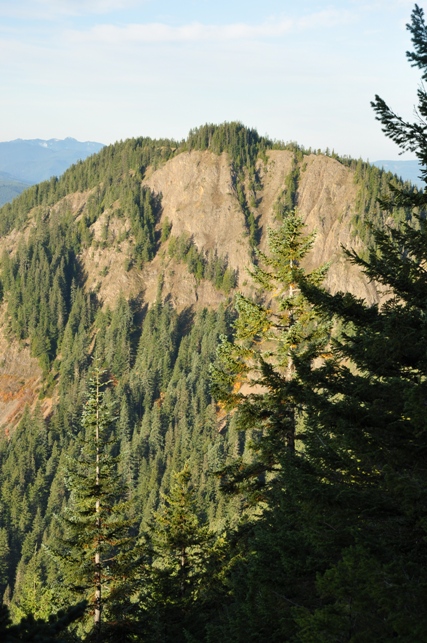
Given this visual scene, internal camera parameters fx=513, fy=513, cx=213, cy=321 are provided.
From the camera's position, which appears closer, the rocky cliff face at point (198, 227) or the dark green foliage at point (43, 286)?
the rocky cliff face at point (198, 227)

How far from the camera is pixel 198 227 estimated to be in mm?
179625

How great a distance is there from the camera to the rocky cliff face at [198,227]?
162250 mm

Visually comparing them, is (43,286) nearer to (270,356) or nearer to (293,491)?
(270,356)

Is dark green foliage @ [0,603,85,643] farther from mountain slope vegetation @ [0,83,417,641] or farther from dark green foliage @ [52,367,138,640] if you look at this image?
mountain slope vegetation @ [0,83,417,641]

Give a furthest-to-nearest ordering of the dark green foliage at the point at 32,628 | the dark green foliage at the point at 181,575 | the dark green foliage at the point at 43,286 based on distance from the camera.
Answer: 1. the dark green foliage at the point at 43,286
2. the dark green foliage at the point at 181,575
3. the dark green foliage at the point at 32,628

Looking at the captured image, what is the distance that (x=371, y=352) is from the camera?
29.0 ft

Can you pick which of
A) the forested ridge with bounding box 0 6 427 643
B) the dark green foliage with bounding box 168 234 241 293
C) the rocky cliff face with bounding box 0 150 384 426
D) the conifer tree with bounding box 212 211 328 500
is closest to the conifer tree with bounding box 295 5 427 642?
the forested ridge with bounding box 0 6 427 643

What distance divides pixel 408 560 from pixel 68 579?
15510 millimetres

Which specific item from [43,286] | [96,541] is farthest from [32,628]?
[43,286]

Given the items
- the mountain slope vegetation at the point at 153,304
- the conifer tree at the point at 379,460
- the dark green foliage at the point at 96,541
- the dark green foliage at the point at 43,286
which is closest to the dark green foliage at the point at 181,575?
the dark green foliage at the point at 96,541

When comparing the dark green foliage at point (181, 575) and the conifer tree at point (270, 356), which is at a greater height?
the conifer tree at point (270, 356)

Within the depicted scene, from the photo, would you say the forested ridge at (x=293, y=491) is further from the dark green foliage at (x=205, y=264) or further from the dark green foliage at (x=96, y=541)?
the dark green foliage at (x=205, y=264)

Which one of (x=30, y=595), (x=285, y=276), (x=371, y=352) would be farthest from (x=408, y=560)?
(x=30, y=595)

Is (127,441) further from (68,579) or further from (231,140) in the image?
(231,140)
